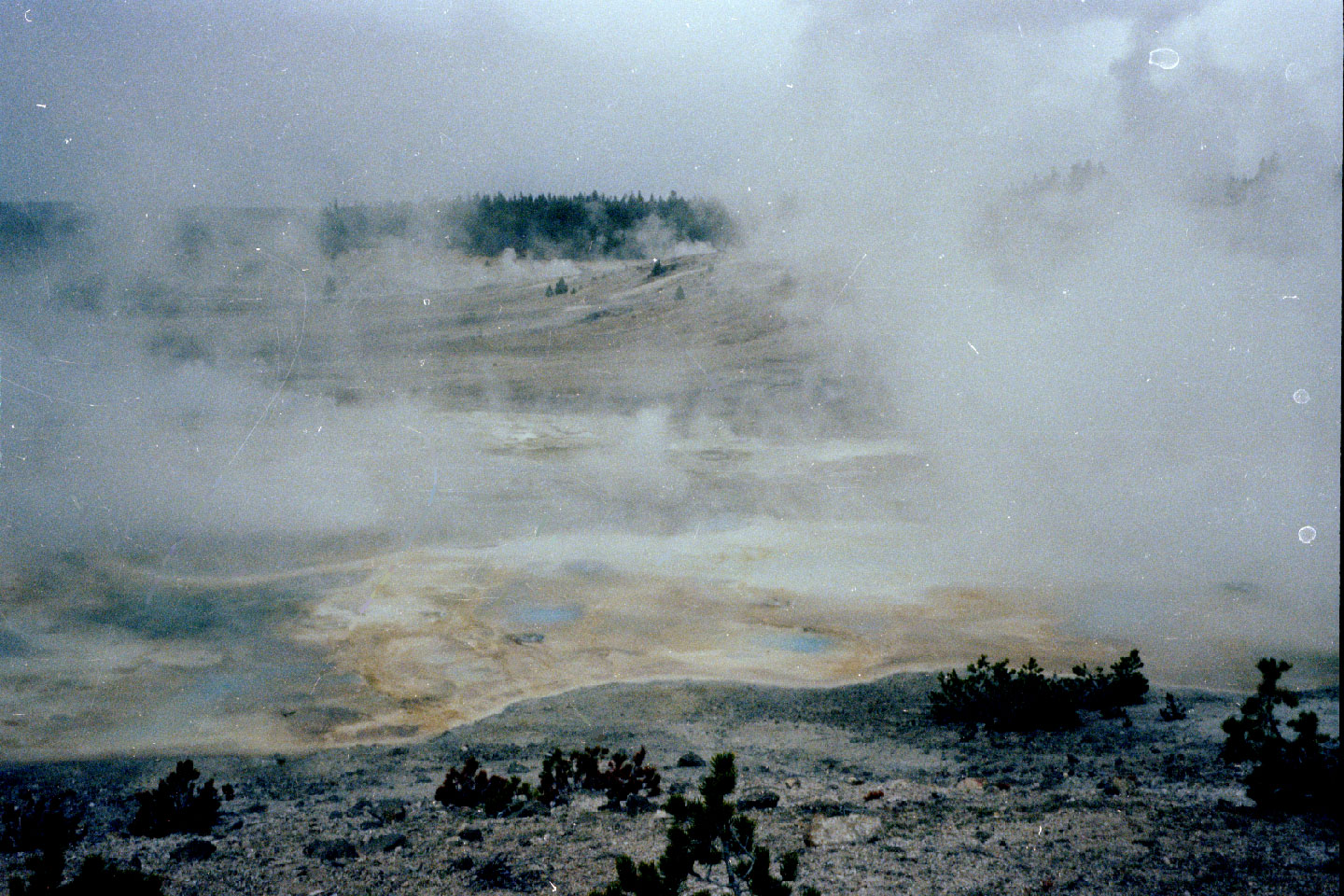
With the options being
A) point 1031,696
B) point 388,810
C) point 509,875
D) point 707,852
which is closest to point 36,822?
point 388,810

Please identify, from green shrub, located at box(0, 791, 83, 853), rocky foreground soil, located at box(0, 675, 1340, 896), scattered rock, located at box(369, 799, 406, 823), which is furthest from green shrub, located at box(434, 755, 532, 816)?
green shrub, located at box(0, 791, 83, 853)

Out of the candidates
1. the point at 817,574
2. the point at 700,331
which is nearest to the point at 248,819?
the point at 817,574

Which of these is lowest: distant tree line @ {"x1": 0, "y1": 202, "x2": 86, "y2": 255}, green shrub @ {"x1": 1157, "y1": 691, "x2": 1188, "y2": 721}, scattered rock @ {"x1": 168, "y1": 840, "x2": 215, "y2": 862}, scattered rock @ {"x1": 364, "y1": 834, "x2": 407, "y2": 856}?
scattered rock @ {"x1": 168, "y1": 840, "x2": 215, "y2": 862}

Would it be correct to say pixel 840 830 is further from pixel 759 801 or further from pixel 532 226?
pixel 532 226

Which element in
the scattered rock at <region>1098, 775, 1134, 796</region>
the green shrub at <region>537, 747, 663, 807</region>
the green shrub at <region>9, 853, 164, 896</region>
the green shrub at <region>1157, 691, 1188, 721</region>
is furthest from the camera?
the green shrub at <region>1157, 691, 1188, 721</region>

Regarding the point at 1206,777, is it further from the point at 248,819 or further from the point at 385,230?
the point at 385,230

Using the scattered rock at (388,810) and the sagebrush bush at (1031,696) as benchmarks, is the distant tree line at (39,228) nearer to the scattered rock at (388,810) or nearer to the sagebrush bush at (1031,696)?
the scattered rock at (388,810)

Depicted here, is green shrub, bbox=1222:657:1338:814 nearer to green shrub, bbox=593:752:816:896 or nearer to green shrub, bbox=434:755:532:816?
green shrub, bbox=593:752:816:896
